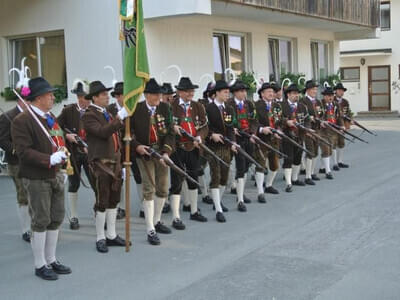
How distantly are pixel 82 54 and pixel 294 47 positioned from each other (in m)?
8.84

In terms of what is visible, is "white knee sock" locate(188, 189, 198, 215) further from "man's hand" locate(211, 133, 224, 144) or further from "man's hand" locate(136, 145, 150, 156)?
"man's hand" locate(136, 145, 150, 156)

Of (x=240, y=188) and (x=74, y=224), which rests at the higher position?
(x=240, y=188)

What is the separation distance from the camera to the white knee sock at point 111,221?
6.64 m

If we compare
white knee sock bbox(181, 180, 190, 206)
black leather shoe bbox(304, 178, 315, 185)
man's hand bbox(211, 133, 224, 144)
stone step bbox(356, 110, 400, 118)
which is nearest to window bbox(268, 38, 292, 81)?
black leather shoe bbox(304, 178, 315, 185)

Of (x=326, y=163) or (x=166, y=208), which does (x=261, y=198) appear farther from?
(x=326, y=163)

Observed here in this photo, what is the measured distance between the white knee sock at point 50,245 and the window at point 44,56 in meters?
9.75

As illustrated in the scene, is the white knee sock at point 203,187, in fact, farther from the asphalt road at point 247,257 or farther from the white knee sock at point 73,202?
the white knee sock at point 73,202

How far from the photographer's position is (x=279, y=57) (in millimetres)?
19156

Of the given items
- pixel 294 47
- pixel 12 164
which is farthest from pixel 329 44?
pixel 12 164

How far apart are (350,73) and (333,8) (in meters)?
16.1

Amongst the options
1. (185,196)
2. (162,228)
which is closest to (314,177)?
(185,196)

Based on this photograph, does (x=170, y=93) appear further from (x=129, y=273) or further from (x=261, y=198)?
(x=129, y=273)

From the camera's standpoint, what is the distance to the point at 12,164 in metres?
7.00

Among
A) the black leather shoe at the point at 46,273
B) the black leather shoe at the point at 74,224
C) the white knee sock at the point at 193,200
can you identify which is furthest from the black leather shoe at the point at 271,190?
the black leather shoe at the point at 46,273
